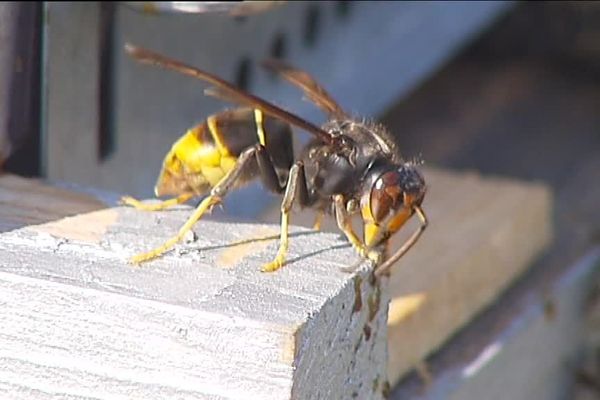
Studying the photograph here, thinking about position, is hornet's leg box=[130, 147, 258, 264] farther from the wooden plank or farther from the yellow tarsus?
the wooden plank

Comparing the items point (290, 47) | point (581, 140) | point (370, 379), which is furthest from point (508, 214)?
point (581, 140)

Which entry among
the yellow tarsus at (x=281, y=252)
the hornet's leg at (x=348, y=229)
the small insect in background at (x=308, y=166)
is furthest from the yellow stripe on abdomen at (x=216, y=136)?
the yellow tarsus at (x=281, y=252)

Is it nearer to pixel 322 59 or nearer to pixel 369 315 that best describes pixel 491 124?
pixel 322 59

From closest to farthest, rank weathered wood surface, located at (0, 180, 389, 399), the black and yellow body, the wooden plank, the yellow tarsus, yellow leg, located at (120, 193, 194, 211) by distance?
weathered wood surface, located at (0, 180, 389, 399)
the yellow tarsus
yellow leg, located at (120, 193, 194, 211)
the black and yellow body
the wooden plank

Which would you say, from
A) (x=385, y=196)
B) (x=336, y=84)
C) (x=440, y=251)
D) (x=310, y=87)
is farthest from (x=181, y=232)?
(x=336, y=84)

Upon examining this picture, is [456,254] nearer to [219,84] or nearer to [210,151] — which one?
[210,151]

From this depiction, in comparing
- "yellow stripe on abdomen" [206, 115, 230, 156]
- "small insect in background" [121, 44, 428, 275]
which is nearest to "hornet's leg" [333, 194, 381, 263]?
"small insect in background" [121, 44, 428, 275]
